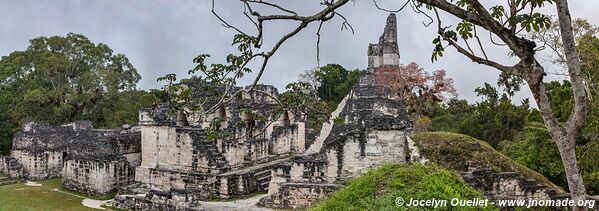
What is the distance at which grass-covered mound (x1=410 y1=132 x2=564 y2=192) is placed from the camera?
1259cm

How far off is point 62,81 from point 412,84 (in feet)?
70.8

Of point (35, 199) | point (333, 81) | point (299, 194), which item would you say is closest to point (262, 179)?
point (299, 194)

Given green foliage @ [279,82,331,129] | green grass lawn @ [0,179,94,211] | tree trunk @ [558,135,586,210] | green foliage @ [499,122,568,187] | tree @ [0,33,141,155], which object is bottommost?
green grass lawn @ [0,179,94,211]

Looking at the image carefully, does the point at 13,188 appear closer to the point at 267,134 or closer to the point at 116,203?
the point at 116,203

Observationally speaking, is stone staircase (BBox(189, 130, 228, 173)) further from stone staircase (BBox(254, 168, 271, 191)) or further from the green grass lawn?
the green grass lawn

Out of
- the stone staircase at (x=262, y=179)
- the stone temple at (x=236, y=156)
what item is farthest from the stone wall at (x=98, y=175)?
the stone staircase at (x=262, y=179)

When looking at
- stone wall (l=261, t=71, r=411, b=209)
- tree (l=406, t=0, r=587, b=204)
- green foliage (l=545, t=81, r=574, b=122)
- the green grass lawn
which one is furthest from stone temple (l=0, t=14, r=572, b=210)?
green foliage (l=545, t=81, r=574, b=122)

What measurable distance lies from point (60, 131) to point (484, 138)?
1811 centimetres

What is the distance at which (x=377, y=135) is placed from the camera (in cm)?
1088

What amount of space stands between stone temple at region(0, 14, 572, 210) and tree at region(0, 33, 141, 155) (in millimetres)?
5545

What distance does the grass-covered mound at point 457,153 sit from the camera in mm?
12586

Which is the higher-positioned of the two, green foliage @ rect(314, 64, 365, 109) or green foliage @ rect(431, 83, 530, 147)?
green foliage @ rect(314, 64, 365, 109)

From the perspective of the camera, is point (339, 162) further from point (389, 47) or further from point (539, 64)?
point (389, 47)

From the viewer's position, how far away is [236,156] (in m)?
16.4
